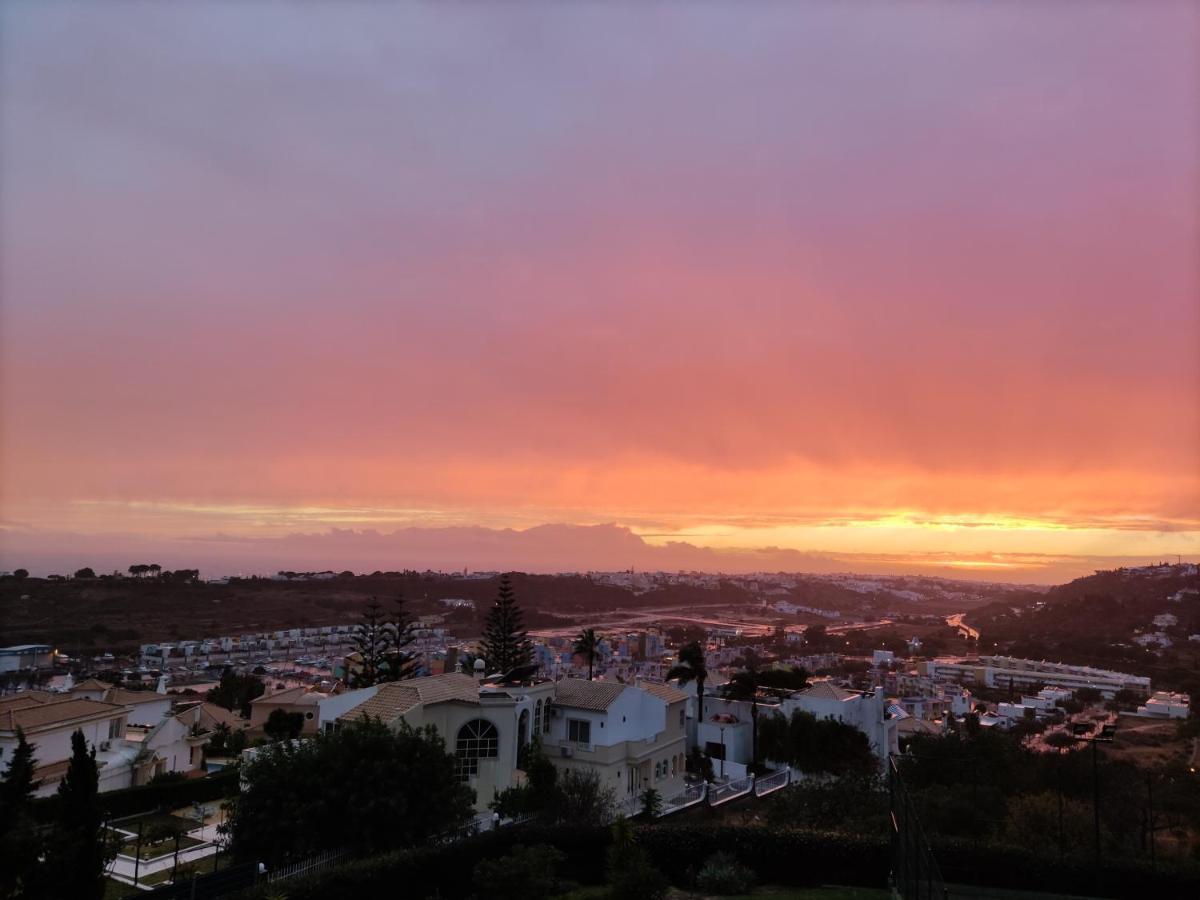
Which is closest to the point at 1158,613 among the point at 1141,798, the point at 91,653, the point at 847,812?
the point at 1141,798

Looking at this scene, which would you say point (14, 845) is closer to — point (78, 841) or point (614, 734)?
point (78, 841)

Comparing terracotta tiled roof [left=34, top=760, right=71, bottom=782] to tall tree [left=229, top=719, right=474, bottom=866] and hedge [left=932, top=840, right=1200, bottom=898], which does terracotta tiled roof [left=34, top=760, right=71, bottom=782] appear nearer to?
tall tree [left=229, top=719, right=474, bottom=866]

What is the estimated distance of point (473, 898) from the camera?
43.7 ft

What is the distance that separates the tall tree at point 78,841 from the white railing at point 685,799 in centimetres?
1576

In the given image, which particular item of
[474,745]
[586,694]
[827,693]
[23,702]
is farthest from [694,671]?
[23,702]

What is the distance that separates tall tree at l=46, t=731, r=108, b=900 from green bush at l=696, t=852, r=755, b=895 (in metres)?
10.6

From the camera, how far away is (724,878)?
15.0 metres

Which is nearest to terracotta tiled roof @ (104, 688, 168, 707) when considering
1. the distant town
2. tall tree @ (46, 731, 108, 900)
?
the distant town

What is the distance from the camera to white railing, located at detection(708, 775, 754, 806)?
26.0 metres

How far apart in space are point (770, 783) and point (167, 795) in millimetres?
20864

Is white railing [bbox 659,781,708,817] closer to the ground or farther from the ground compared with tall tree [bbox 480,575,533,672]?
closer to the ground

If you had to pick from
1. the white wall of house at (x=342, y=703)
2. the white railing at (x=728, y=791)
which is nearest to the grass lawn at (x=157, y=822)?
the white wall of house at (x=342, y=703)

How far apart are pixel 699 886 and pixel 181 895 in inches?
363

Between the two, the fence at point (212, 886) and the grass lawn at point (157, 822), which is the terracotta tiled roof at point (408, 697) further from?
the fence at point (212, 886)
